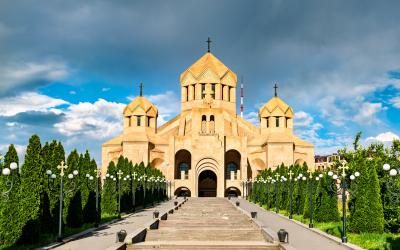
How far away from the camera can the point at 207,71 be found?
6675 centimetres

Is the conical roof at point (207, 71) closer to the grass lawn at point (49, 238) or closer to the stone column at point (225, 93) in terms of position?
the stone column at point (225, 93)

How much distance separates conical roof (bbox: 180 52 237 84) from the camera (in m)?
66.6

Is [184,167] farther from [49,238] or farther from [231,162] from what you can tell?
[49,238]

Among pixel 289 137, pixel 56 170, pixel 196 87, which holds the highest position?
pixel 196 87

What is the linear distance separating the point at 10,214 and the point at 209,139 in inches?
1747

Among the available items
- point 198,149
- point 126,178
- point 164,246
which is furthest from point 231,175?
point 164,246

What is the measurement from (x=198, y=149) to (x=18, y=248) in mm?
44403

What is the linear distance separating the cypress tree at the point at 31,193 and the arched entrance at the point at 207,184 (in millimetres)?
48429

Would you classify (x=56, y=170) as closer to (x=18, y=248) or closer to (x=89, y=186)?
(x=89, y=186)

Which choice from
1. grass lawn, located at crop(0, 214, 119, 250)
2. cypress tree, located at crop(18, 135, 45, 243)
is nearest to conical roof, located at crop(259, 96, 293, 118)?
grass lawn, located at crop(0, 214, 119, 250)

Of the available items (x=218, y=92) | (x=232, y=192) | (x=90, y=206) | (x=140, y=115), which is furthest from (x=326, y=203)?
(x=218, y=92)

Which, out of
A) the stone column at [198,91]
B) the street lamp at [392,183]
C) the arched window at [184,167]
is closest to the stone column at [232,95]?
the stone column at [198,91]

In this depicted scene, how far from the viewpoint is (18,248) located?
570 inches

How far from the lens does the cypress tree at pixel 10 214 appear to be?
48.6ft
